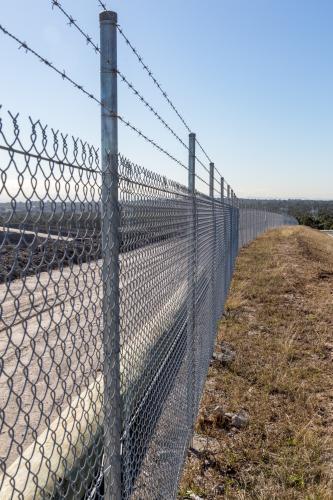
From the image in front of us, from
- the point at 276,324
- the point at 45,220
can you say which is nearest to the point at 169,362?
the point at 45,220

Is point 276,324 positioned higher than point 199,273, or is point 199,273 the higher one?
point 199,273

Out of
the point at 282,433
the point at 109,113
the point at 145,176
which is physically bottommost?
the point at 282,433

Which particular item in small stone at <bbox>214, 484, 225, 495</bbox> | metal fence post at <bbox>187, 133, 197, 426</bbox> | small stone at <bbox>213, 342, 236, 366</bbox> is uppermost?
metal fence post at <bbox>187, 133, 197, 426</bbox>

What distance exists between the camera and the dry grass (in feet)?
14.8

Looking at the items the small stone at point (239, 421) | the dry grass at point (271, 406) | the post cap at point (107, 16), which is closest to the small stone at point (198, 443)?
the dry grass at point (271, 406)

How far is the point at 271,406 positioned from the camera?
6086 mm

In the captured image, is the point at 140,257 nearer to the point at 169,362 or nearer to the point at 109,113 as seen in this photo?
the point at 109,113

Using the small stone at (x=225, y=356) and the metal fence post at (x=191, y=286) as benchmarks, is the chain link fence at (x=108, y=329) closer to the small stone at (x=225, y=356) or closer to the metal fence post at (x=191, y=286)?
the metal fence post at (x=191, y=286)

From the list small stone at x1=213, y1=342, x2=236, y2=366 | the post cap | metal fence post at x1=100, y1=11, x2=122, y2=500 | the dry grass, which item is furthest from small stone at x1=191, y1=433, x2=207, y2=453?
the post cap

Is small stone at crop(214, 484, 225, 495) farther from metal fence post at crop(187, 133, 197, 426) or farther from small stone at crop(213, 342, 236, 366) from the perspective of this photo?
small stone at crop(213, 342, 236, 366)

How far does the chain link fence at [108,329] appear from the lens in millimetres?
1672

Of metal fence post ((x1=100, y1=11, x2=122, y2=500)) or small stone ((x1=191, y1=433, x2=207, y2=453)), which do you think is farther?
small stone ((x1=191, y1=433, x2=207, y2=453))

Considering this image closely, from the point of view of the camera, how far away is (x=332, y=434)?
17.8 feet

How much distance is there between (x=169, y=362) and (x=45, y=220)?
2.37m
